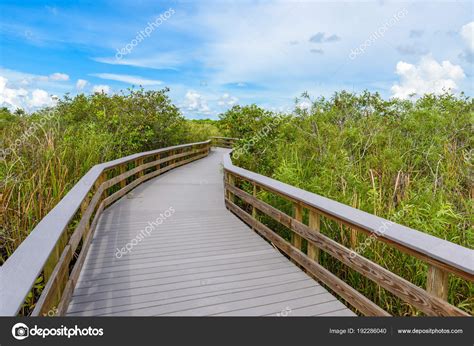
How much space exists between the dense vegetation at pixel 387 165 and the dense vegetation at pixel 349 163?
0.02 meters

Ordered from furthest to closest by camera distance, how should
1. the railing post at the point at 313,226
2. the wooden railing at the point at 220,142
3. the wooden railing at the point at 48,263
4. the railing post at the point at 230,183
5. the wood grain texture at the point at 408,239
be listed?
the wooden railing at the point at 220,142 < the railing post at the point at 230,183 < the railing post at the point at 313,226 < the wood grain texture at the point at 408,239 < the wooden railing at the point at 48,263

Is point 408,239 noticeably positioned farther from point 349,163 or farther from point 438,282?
point 349,163

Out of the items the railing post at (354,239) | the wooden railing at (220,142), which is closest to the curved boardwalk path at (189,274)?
the railing post at (354,239)

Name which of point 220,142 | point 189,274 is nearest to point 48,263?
point 189,274

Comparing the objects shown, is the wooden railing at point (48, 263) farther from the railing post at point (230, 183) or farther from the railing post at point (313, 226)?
the railing post at point (230, 183)

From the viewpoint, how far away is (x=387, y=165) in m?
5.34

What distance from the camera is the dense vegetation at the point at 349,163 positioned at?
12.1 feet

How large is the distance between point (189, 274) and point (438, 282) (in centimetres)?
226

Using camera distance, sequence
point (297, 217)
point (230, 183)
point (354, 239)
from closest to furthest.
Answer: point (354, 239), point (297, 217), point (230, 183)

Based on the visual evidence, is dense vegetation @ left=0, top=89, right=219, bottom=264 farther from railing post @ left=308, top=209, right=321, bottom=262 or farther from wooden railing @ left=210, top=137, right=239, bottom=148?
wooden railing @ left=210, top=137, right=239, bottom=148

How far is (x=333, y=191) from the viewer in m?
5.16

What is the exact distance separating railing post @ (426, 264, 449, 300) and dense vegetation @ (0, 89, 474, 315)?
0.93m

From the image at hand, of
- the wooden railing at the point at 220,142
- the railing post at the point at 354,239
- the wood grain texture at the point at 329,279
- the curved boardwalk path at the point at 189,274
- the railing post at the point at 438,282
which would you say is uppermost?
the wooden railing at the point at 220,142

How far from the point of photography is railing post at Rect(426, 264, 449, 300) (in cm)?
203
